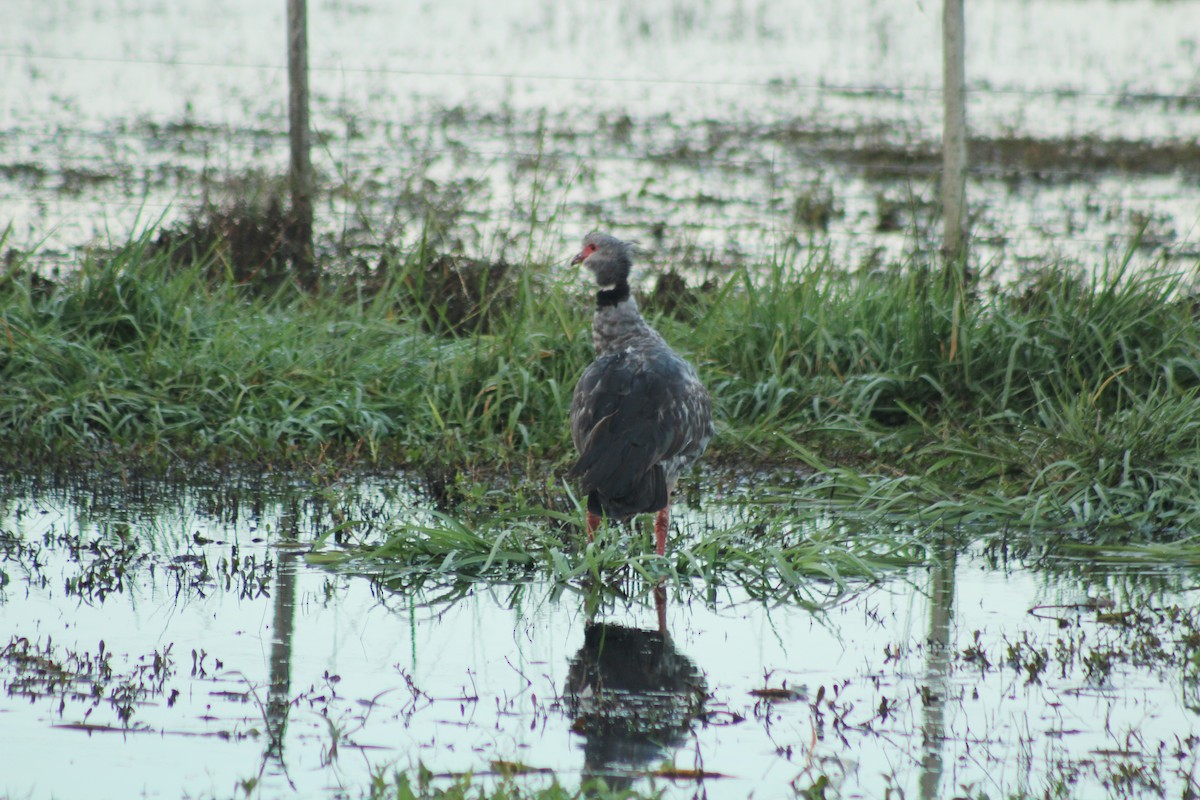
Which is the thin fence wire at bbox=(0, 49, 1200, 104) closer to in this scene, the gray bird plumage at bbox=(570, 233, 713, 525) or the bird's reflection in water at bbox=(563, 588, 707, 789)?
the gray bird plumage at bbox=(570, 233, 713, 525)

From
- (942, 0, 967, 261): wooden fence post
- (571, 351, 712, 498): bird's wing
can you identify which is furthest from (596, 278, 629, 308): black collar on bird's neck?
(942, 0, 967, 261): wooden fence post

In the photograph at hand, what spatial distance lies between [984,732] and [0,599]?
3412mm

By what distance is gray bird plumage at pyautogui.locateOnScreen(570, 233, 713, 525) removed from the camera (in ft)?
19.4

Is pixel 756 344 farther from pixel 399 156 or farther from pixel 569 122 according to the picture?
pixel 569 122

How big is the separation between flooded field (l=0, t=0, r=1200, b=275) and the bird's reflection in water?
432 centimetres

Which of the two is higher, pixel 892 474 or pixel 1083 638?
pixel 892 474

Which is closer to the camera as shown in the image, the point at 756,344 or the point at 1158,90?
the point at 756,344

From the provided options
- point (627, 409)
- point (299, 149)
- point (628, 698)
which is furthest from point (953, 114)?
→ point (628, 698)

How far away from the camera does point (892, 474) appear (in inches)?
307

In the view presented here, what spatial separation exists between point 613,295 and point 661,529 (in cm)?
122

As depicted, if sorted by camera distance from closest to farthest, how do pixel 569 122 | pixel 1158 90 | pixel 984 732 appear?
pixel 984 732
pixel 569 122
pixel 1158 90

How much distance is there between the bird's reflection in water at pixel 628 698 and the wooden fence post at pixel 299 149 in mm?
5317

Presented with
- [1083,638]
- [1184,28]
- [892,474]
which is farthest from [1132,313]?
[1184,28]

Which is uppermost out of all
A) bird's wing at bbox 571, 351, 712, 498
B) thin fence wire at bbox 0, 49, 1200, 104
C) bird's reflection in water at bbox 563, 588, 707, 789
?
thin fence wire at bbox 0, 49, 1200, 104
